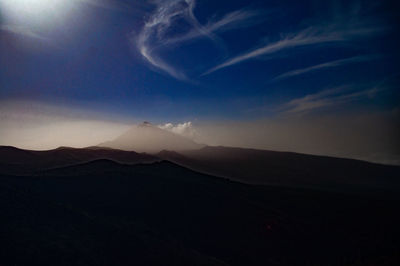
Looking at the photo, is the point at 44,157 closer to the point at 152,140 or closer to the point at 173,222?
the point at 173,222

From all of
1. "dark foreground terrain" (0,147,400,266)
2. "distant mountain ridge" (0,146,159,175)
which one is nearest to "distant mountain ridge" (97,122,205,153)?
"distant mountain ridge" (0,146,159,175)

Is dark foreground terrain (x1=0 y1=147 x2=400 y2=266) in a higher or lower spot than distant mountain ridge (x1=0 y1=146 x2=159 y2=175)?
lower

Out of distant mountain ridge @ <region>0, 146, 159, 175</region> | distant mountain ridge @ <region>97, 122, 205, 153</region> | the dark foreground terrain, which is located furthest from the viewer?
distant mountain ridge @ <region>97, 122, 205, 153</region>

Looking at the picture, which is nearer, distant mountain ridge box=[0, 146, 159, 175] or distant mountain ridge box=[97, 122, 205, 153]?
distant mountain ridge box=[0, 146, 159, 175]

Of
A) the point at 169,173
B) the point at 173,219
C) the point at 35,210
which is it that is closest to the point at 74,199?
the point at 35,210

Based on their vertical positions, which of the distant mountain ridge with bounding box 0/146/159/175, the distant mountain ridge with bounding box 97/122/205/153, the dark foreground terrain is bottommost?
the dark foreground terrain

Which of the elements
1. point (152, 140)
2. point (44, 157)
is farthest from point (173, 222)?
point (152, 140)

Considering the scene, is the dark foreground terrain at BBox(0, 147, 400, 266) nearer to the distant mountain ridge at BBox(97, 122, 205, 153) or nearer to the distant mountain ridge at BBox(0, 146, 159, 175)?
the distant mountain ridge at BBox(0, 146, 159, 175)

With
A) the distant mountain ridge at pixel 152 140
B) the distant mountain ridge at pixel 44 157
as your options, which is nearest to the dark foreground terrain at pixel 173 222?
the distant mountain ridge at pixel 44 157
